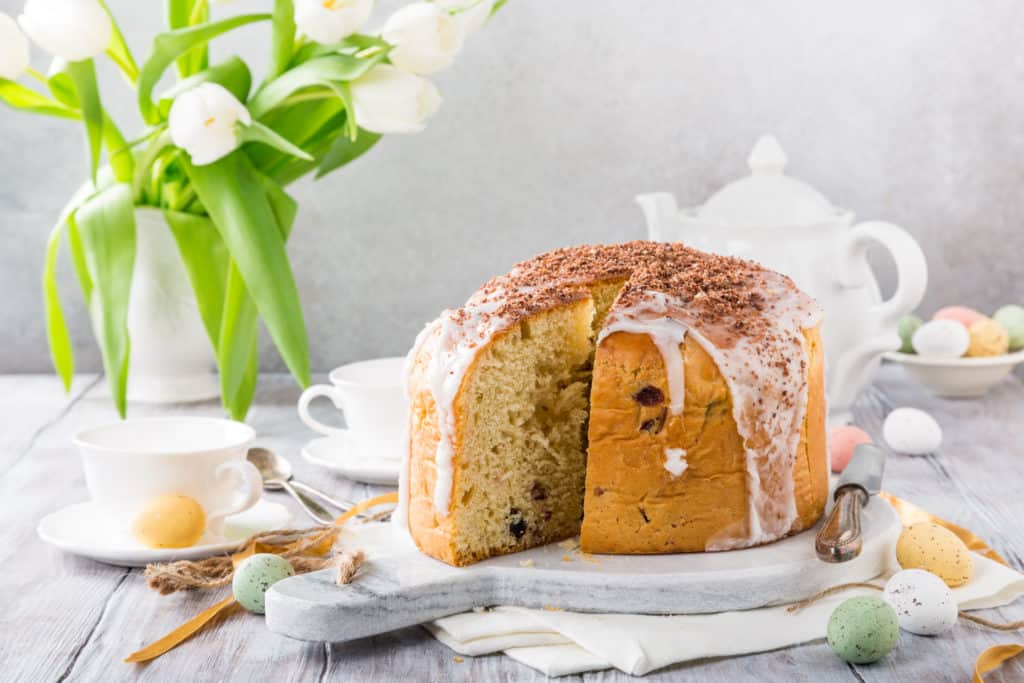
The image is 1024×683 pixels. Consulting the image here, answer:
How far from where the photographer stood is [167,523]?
1350 mm

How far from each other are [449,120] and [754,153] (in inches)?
25.8

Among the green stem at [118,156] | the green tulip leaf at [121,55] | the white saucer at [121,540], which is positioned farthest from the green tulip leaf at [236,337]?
the white saucer at [121,540]

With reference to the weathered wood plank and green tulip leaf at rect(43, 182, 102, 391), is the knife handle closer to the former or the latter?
the weathered wood plank

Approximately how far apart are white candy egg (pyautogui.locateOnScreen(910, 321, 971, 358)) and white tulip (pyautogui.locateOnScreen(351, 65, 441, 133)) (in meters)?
0.94

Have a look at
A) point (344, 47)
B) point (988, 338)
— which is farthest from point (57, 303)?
point (988, 338)

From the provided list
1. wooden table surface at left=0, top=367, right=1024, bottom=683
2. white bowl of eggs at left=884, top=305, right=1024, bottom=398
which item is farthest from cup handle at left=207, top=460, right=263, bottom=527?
white bowl of eggs at left=884, top=305, right=1024, bottom=398

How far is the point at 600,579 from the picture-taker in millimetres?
1214

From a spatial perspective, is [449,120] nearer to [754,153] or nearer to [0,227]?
[754,153]

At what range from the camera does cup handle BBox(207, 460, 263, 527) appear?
141 cm

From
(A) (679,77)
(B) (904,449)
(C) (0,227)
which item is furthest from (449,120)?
(B) (904,449)

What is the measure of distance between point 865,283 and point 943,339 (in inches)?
9.9

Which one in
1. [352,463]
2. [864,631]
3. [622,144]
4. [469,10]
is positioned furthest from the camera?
[622,144]

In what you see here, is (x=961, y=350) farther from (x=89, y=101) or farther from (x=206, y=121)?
(x=89, y=101)

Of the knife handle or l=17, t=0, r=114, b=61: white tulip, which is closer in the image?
the knife handle
